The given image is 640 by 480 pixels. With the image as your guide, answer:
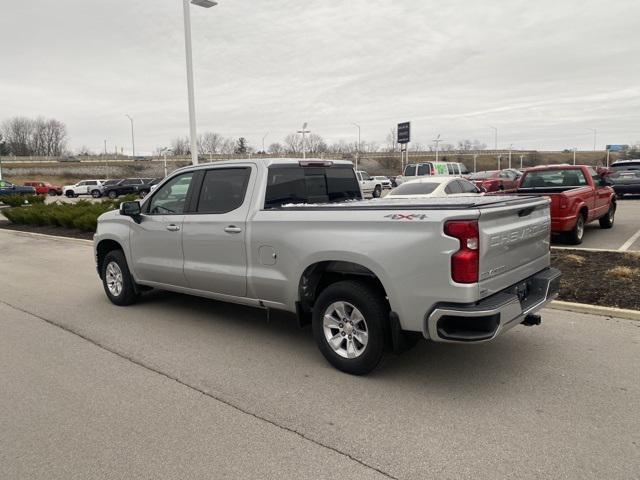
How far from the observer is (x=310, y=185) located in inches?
220

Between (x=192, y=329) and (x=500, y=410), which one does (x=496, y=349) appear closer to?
(x=500, y=410)

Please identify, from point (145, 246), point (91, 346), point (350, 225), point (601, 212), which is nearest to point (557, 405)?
point (350, 225)

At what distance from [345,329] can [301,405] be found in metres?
0.82

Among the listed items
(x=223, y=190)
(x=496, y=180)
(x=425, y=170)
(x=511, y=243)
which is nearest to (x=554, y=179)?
(x=511, y=243)

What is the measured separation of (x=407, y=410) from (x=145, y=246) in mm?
4081

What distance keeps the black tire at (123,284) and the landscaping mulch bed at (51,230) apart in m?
8.60

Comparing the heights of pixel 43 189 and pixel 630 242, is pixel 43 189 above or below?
above

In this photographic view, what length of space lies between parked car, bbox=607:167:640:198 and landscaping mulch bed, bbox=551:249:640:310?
49.5 ft

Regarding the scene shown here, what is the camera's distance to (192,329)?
5891 mm

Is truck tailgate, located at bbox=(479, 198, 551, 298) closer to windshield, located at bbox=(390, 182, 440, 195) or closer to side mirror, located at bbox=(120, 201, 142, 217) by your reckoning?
side mirror, located at bbox=(120, 201, 142, 217)

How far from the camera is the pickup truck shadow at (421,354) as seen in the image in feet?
14.2

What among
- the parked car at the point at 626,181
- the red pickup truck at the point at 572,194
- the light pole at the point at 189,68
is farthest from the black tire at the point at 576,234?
the parked car at the point at 626,181

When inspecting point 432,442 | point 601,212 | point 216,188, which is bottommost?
point 432,442

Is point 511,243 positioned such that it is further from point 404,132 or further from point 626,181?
point 404,132
